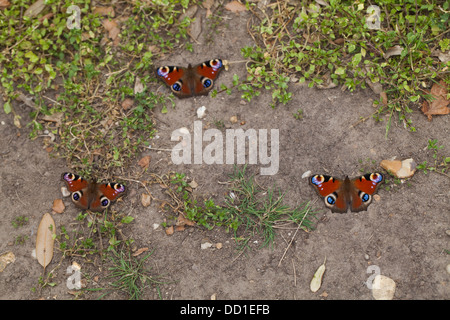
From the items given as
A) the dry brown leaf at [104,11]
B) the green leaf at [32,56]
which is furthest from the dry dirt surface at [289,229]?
the dry brown leaf at [104,11]

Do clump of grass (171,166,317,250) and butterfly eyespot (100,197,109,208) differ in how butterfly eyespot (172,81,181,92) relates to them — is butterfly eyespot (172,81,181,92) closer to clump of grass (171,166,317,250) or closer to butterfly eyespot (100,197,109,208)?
clump of grass (171,166,317,250)

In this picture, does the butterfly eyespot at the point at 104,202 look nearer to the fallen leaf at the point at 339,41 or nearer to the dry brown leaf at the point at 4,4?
the dry brown leaf at the point at 4,4

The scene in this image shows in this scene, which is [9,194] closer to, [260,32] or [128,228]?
[128,228]

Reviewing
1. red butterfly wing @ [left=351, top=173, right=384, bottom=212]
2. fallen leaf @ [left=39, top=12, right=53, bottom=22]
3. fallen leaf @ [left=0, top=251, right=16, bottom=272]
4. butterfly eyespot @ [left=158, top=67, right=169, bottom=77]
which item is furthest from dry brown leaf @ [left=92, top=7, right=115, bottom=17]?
red butterfly wing @ [left=351, top=173, right=384, bottom=212]
